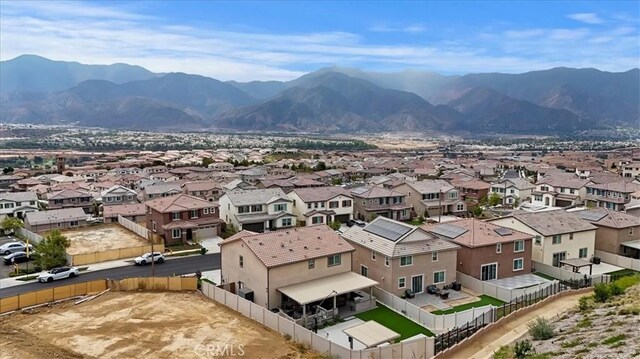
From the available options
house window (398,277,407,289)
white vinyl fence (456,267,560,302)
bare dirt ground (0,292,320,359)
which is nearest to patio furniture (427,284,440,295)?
house window (398,277,407,289)

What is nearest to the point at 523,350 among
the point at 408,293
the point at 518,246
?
the point at 408,293

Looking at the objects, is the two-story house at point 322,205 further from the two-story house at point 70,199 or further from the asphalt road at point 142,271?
the two-story house at point 70,199

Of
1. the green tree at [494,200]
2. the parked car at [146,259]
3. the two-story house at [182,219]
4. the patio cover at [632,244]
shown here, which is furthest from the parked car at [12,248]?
the green tree at [494,200]

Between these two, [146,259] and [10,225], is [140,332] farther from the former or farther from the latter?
[10,225]

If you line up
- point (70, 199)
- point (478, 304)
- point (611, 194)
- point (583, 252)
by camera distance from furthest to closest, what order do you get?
1. point (70, 199)
2. point (611, 194)
3. point (583, 252)
4. point (478, 304)

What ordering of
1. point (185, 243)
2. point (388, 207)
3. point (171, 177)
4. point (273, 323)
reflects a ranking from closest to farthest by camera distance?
point (273, 323) < point (185, 243) < point (388, 207) < point (171, 177)

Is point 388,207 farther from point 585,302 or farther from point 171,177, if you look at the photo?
point 171,177

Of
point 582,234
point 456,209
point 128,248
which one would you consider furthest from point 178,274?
point 456,209
